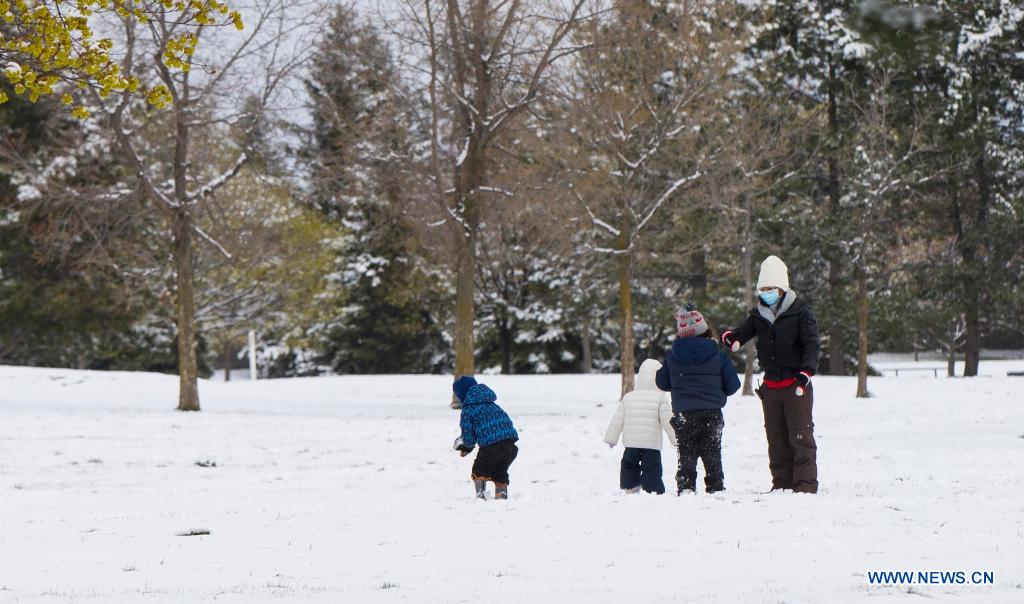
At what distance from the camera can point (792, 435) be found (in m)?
9.87

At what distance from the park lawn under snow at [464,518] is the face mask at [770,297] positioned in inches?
64.3

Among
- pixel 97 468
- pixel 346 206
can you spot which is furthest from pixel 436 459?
pixel 346 206

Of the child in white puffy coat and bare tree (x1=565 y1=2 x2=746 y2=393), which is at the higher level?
bare tree (x1=565 y1=2 x2=746 y2=393)

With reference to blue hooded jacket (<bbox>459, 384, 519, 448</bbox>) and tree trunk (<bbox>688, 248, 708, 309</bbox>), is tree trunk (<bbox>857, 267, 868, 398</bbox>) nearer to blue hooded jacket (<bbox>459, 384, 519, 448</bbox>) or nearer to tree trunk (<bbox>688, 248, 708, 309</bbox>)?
tree trunk (<bbox>688, 248, 708, 309</bbox>)

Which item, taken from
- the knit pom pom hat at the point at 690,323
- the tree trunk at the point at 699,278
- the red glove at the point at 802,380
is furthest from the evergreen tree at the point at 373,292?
the red glove at the point at 802,380

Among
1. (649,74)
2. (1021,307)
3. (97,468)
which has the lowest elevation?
(97,468)

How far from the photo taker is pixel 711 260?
39.6 metres

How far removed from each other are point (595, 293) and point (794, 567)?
116 ft

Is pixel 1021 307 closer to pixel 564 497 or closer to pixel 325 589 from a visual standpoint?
pixel 564 497

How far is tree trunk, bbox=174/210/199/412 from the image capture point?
24.5 meters

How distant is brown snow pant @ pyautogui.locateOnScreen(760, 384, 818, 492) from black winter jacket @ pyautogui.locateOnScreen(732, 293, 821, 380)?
0.19 m

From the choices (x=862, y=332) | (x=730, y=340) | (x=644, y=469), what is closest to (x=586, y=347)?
(x=862, y=332)

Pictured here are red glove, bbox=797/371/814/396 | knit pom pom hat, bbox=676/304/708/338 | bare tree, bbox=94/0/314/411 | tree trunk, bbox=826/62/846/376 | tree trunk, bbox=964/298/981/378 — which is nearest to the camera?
red glove, bbox=797/371/814/396

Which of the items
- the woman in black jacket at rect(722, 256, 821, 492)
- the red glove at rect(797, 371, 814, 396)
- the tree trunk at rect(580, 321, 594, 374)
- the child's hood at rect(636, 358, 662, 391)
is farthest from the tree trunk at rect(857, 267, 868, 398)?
the red glove at rect(797, 371, 814, 396)
